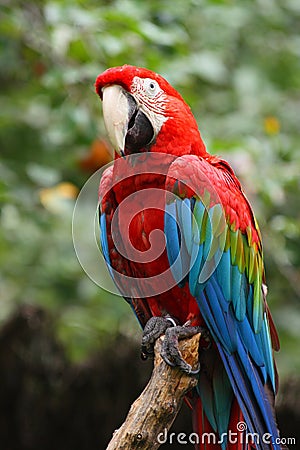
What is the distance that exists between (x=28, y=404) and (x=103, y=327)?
1.56ft

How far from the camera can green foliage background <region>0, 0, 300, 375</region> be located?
2.53 metres

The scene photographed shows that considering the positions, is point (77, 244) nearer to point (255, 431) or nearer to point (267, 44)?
point (255, 431)

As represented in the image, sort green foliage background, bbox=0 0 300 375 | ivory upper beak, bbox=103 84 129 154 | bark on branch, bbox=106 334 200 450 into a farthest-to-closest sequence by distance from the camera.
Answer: green foliage background, bbox=0 0 300 375
ivory upper beak, bbox=103 84 129 154
bark on branch, bbox=106 334 200 450

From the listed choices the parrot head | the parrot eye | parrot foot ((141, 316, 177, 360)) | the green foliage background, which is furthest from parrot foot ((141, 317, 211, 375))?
the green foliage background

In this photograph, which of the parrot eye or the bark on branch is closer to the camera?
the bark on branch

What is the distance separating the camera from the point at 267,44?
11.0ft

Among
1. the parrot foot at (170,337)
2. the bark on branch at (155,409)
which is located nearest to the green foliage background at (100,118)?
the parrot foot at (170,337)

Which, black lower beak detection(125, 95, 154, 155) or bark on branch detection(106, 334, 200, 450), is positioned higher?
black lower beak detection(125, 95, 154, 155)

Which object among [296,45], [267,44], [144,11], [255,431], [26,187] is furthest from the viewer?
[267,44]

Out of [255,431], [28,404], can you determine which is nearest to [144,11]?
[255,431]

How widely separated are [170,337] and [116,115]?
1.87 ft

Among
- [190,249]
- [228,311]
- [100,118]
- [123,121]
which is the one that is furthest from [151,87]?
[100,118]

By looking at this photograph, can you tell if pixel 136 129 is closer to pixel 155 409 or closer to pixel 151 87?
pixel 151 87

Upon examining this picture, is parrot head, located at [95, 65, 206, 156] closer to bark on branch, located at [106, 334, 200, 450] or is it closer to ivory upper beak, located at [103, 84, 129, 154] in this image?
ivory upper beak, located at [103, 84, 129, 154]
